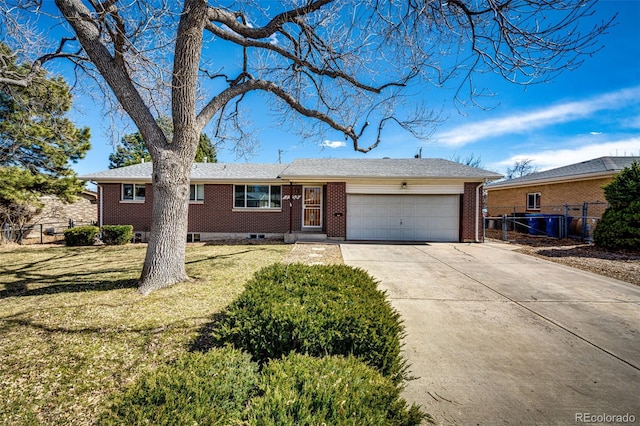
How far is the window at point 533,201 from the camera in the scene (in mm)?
18234

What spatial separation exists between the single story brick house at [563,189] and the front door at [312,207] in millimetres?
12041

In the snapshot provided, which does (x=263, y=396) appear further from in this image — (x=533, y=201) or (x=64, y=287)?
(x=533, y=201)

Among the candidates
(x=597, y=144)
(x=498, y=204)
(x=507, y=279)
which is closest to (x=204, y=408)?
(x=507, y=279)

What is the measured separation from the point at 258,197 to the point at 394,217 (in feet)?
22.5

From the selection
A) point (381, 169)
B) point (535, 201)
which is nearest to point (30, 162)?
point (381, 169)

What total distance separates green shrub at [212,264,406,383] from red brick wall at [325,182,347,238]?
33.0ft

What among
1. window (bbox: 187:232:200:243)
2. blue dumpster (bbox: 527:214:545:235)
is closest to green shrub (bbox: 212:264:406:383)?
window (bbox: 187:232:200:243)

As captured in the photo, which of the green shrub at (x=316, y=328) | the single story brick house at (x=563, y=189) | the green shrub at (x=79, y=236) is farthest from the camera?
the single story brick house at (x=563, y=189)

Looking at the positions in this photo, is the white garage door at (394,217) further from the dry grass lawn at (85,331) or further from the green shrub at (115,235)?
the green shrub at (115,235)

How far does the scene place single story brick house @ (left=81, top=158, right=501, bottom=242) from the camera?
12852 millimetres

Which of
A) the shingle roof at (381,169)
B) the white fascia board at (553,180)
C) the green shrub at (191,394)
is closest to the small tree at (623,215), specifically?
the shingle roof at (381,169)

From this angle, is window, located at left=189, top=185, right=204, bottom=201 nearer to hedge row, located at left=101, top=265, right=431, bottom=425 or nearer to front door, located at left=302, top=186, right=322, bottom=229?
front door, located at left=302, top=186, right=322, bottom=229

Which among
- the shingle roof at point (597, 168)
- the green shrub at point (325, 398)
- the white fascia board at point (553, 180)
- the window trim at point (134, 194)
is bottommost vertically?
the green shrub at point (325, 398)

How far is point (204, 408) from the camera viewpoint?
1474mm
